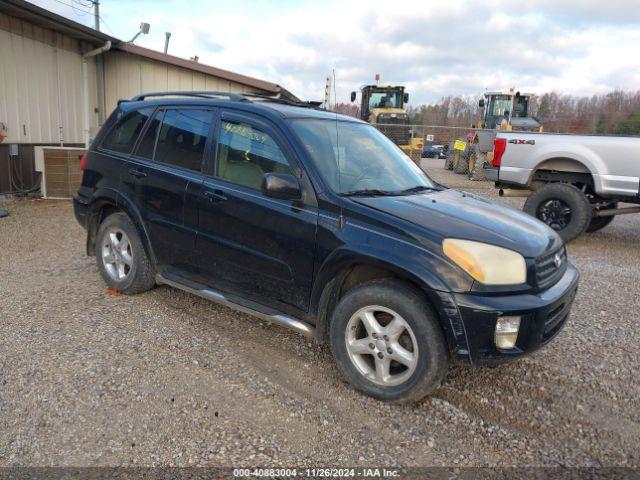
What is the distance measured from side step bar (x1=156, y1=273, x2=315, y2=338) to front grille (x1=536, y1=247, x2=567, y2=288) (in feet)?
4.85

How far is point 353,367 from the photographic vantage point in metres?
3.15

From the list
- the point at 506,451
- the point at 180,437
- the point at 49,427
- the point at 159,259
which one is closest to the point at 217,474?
the point at 180,437

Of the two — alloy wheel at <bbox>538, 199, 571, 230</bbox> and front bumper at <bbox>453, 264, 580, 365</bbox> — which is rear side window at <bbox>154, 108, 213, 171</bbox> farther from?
alloy wheel at <bbox>538, 199, 571, 230</bbox>

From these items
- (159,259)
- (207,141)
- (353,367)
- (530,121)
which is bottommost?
(353,367)

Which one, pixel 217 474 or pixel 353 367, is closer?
pixel 217 474

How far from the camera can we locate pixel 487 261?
2.82 metres

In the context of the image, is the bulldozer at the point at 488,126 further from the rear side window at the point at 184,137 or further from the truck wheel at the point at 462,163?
the rear side window at the point at 184,137

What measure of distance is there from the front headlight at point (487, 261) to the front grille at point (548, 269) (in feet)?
0.53

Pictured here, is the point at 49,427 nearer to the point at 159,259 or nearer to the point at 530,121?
the point at 159,259

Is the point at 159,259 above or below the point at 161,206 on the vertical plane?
below

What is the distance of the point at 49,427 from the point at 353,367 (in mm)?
1768

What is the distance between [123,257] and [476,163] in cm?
1624

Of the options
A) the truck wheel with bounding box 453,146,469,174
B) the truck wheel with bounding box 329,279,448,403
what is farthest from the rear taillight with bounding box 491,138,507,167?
the truck wheel with bounding box 453,146,469,174

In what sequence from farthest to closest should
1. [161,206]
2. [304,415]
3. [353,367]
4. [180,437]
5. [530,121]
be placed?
[530,121], [161,206], [353,367], [304,415], [180,437]
